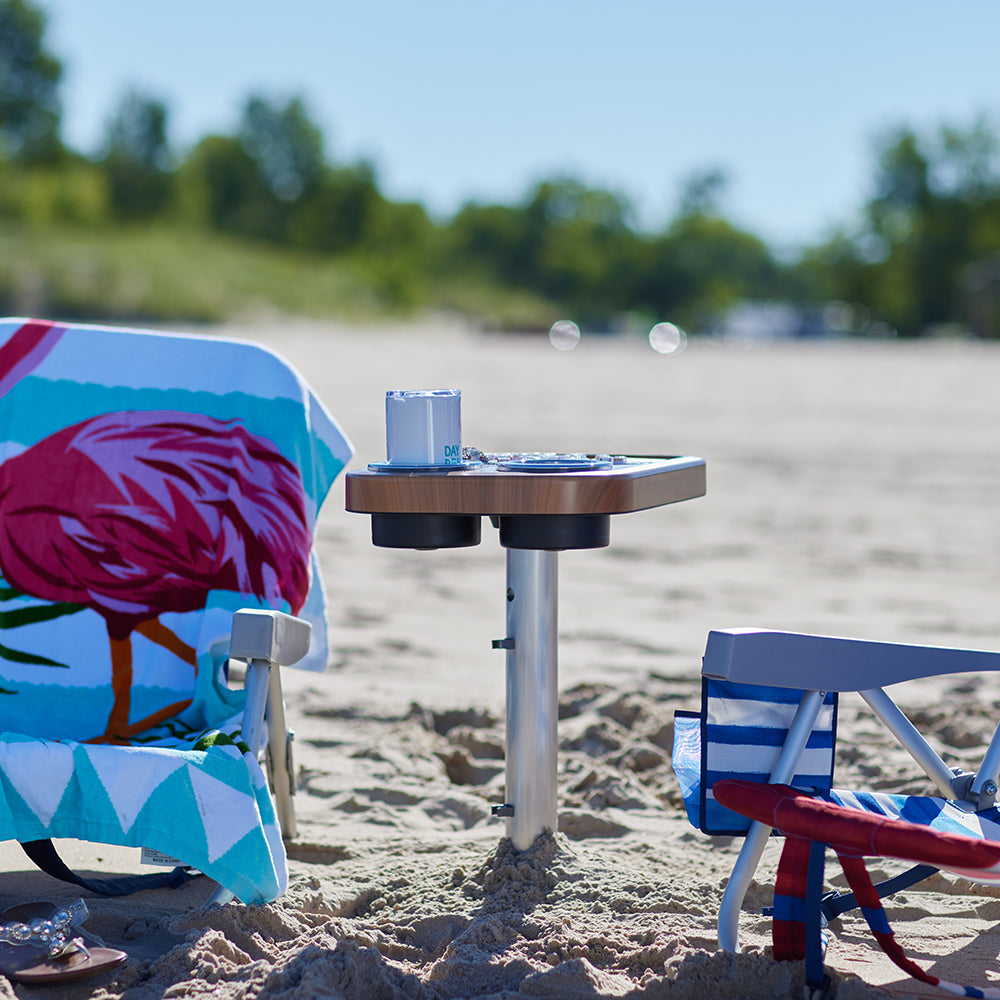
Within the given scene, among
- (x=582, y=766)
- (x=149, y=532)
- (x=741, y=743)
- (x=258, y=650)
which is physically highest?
(x=149, y=532)

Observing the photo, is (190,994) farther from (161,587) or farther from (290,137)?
(290,137)

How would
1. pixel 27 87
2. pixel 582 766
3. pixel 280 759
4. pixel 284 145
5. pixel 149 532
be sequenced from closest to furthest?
pixel 280 759 < pixel 149 532 < pixel 582 766 < pixel 27 87 < pixel 284 145

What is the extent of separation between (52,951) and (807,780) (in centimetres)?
121

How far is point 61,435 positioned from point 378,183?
5749 centimetres

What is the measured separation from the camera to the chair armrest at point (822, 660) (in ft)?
6.29

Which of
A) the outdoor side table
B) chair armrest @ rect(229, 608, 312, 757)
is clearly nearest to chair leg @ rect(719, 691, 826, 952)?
the outdoor side table

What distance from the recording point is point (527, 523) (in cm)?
212

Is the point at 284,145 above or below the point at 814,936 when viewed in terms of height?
above

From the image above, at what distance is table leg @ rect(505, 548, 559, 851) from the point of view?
7.55ft

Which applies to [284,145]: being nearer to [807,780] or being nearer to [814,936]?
[807,780]

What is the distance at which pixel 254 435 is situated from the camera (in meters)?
2.80

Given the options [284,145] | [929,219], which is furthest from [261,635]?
[284,145]

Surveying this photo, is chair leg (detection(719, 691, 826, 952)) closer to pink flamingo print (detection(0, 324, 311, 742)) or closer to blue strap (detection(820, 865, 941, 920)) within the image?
blue strap (detection(820, 865, 941, 920))

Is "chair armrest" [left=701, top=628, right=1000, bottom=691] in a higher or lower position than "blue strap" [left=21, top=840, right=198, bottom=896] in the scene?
higher
